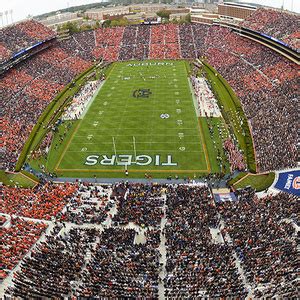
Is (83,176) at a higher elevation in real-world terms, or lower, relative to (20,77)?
lower

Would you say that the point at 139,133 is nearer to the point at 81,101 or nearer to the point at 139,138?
the point at 139,138

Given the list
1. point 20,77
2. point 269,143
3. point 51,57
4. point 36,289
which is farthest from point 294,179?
point 51,57

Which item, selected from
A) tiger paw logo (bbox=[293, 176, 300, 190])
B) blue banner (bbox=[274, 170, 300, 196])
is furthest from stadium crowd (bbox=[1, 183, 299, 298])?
tiger paw logo (bbox=[293, 176, 300, 190])

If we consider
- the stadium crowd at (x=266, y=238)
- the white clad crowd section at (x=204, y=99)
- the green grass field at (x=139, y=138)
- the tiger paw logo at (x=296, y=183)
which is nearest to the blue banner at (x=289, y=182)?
the tiger paw logo at (x=296, y=183)

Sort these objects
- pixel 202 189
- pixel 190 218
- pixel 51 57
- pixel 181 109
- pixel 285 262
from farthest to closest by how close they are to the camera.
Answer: pixel 51 57 < pixel 181 109 < pixel 202 189 < pixel 190 218 < pixel 285 262

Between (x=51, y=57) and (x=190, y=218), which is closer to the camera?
(x=190, y=218)

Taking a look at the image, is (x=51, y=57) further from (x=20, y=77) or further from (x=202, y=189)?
(x=202, y=189)

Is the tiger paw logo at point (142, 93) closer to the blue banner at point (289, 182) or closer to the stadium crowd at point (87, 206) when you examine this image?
the stadium crowd at point (87, 206)

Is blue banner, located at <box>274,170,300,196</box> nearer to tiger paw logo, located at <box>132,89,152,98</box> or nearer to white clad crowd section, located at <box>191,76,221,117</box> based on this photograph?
white clad crowd section, located at <box>191,76,221,117</box>
